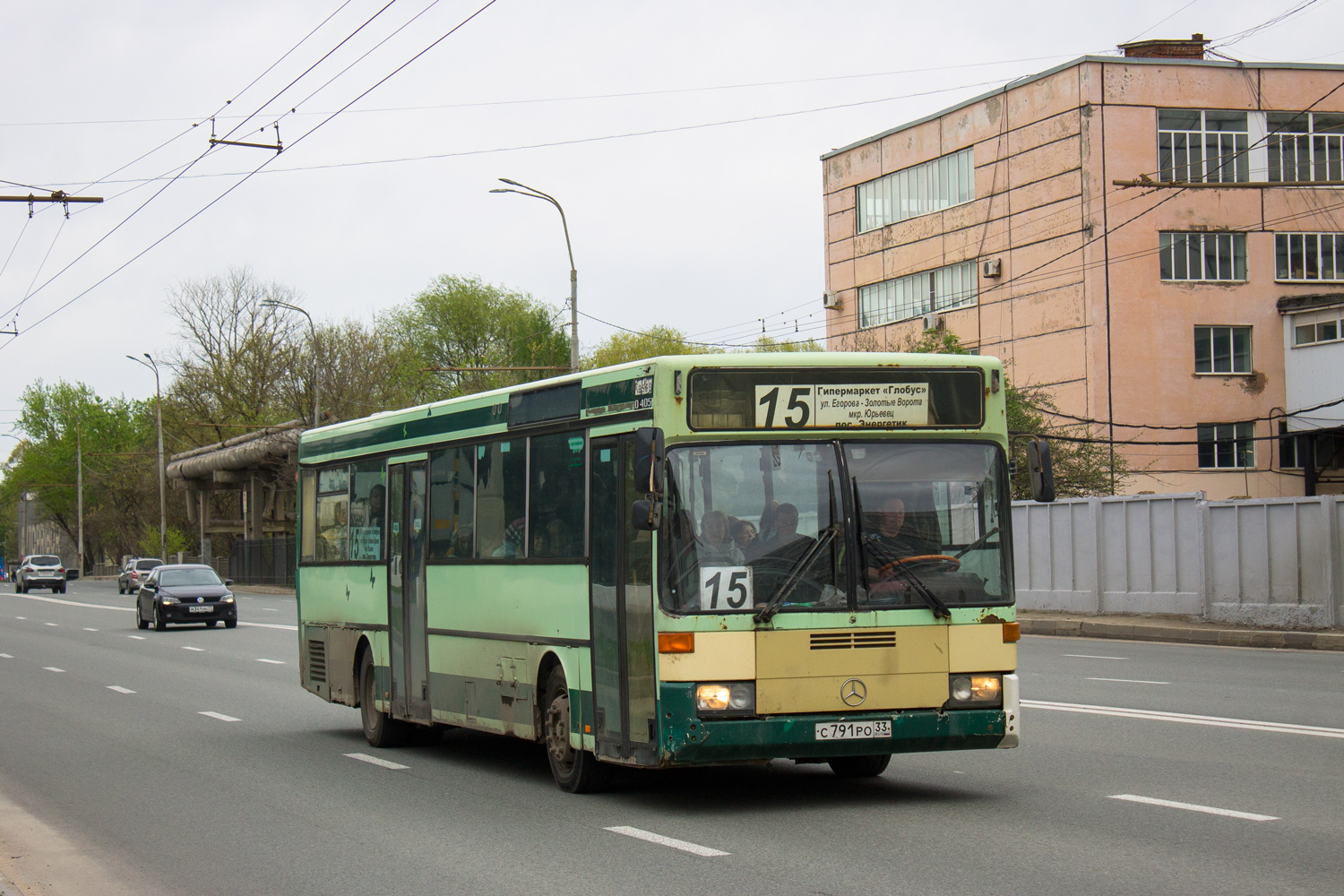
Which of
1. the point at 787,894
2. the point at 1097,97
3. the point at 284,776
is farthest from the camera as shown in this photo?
the point at 1097,97

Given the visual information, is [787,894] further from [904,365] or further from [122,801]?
[122,801]

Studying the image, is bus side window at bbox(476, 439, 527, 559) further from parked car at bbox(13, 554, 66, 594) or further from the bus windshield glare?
parked car at bbox(13, 554, 66, 594)

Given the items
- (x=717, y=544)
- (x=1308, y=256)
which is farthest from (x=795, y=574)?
(x=1308, y=256)

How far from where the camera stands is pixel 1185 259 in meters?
47.0

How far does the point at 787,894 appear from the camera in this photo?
253 inches

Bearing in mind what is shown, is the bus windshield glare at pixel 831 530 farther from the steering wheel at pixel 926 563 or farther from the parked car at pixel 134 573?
the parked car at pixel 134 573

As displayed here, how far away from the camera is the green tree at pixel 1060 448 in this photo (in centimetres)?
3694

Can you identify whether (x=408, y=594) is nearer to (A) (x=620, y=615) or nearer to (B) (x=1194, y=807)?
(A) (x=620, y=615)

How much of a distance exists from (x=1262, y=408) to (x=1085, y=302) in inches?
253

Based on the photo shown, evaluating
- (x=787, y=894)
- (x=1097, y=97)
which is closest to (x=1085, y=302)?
(x=1097, y=97)

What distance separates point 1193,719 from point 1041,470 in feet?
15.4

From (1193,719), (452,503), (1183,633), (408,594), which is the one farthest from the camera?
(1183,633)

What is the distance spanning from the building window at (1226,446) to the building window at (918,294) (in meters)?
9.36

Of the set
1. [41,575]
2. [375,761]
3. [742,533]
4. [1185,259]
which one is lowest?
[41,575]
